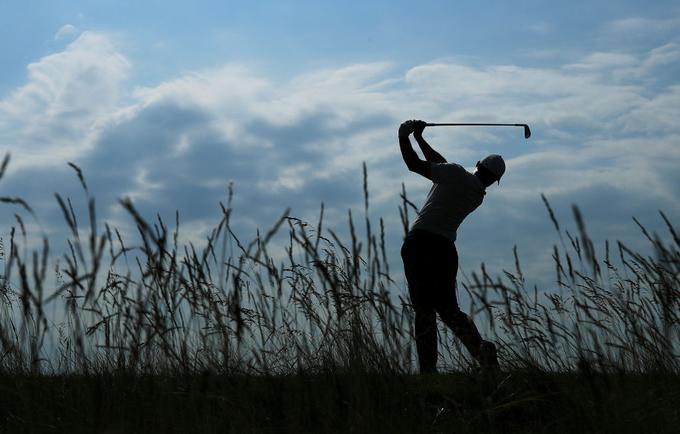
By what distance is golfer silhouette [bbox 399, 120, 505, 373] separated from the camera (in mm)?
5148

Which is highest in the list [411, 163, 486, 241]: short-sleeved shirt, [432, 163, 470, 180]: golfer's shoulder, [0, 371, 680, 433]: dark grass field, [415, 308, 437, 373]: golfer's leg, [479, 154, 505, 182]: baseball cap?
[479, 154, 505, 182]: baseball cap

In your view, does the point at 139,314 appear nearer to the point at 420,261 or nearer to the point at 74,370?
the point at 74,370

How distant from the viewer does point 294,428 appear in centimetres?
335

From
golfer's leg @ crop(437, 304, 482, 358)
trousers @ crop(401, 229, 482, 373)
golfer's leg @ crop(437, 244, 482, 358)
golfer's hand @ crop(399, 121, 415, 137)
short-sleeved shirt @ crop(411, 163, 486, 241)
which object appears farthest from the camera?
golfer's hand @ crop(399, 121, 415, 137)

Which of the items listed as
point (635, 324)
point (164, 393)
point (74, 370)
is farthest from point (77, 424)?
point (635, 324)

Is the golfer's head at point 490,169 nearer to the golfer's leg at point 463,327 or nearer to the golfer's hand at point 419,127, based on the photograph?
the golfer's hand at point 419,127

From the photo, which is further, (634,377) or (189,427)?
(634,377)

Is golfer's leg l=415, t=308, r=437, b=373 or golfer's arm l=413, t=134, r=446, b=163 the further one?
golfer's arm l=413, t=134, r=446, b=163

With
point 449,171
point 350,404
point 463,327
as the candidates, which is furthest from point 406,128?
point 350,404

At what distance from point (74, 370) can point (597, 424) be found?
2.96 metres

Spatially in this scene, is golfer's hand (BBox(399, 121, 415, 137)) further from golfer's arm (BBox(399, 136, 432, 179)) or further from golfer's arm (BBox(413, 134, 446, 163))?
golfer's arm (BBox(413, 134, 446, 163))

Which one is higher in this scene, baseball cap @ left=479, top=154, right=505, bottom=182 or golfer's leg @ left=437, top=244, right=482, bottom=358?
baseball cap @ left=479, top=154, right=505, bottom=182

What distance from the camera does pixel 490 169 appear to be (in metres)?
5.76

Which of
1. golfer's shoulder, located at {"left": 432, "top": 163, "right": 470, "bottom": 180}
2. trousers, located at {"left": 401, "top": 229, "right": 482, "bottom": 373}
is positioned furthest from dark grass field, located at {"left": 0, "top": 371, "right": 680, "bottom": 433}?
golfer's shoulder, located at {"left": 432, "top": 163, "right": 470, "bottom": 180}
